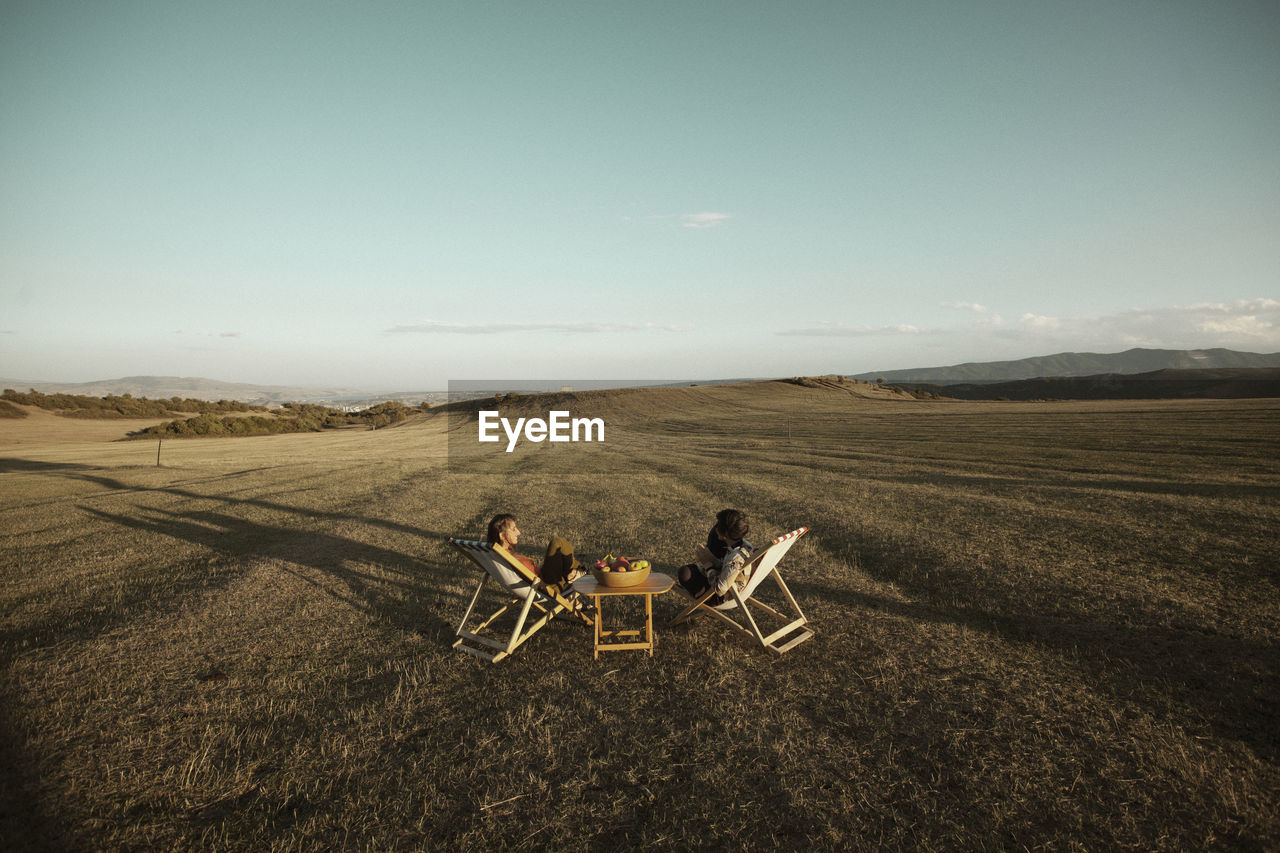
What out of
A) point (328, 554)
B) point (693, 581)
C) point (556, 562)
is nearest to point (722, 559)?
point (693, 581)

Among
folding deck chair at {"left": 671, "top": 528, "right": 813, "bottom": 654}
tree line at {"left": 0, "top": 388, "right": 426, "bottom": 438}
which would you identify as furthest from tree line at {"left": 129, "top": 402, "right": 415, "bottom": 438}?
folding deck chair at {"left": 671, "top": 528, "right": 813, "bottom": 654}

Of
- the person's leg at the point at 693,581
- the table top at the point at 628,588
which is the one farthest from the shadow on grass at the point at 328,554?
the person's leg at the point at 693,581

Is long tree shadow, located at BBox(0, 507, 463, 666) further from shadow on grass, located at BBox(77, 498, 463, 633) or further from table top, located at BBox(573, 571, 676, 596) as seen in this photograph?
table top, located at BBox(573, 571, 676, 596)

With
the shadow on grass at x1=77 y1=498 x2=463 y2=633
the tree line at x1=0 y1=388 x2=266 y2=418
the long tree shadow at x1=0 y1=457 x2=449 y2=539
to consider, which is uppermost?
the tree line at x1=0 y1=388 x2=266 y2=418

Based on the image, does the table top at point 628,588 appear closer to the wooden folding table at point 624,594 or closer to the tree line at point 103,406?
the wooden folding table at point 624,594

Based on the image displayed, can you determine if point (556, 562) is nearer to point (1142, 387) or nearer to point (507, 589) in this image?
point (507, 589)

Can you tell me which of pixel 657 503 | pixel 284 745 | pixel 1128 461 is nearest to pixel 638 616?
pixel 284 745

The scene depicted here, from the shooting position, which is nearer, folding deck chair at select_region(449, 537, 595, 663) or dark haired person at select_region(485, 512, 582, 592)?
folding deck chair at select_region(449, 537, 595, 663)

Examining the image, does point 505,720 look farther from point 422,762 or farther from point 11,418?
point 11,418
